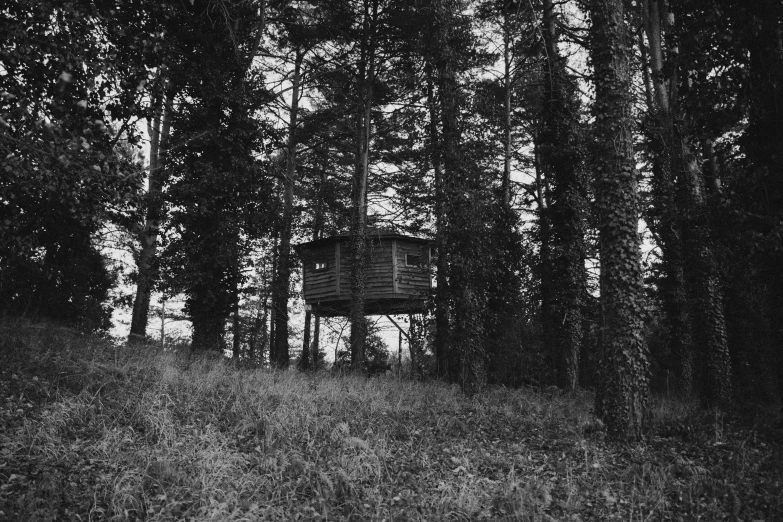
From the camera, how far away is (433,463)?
20.4 feet

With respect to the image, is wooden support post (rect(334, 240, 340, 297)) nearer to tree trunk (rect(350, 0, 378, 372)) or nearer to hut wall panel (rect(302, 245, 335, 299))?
hut wall panel (rect(302, 245, 335, 299))

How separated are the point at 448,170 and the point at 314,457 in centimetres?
809

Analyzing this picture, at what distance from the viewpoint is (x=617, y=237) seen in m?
7.63

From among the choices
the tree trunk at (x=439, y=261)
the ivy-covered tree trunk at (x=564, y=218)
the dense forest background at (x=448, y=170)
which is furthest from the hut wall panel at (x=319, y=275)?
the ivy-covered tree trunk at (x=564, y=218)

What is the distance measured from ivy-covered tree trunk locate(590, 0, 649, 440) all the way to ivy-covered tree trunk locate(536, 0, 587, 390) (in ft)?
20.1

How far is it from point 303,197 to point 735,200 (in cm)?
1804

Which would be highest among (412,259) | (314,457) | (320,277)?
(412,259)

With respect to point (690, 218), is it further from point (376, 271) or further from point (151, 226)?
point (151, 226)

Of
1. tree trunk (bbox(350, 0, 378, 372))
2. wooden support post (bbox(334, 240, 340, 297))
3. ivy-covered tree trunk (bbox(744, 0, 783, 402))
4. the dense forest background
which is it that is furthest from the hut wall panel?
ivy-covered tree trunk (bbox(744, 0, 783, 402))

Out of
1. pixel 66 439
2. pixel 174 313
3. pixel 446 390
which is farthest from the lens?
pixel 174 313

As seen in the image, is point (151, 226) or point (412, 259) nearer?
point (151, 226)

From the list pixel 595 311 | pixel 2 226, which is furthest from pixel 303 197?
pixel 2 226

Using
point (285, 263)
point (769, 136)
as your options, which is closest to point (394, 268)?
point (285, 263)

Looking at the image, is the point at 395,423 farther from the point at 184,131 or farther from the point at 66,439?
the point at 184,131
